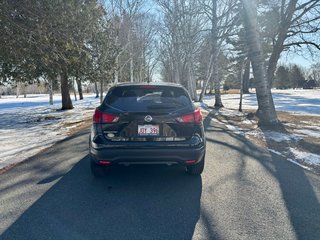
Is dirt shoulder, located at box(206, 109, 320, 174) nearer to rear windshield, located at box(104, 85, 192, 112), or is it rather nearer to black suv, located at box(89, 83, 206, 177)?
black suv, located at box(89, 83, 206, 177)

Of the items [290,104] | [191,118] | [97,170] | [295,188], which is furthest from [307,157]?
[290,104]

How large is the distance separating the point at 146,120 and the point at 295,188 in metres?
2.61

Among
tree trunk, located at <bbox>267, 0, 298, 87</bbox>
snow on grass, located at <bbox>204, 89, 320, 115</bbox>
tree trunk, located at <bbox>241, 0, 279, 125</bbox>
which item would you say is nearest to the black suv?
tree trunk, located at <bbox>241, 0, 279, 125</bbox>

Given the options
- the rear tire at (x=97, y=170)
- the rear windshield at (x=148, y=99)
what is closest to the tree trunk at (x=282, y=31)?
the rear windshield at (x=148, y=99)

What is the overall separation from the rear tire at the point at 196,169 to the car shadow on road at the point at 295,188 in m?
0.78

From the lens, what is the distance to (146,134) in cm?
429

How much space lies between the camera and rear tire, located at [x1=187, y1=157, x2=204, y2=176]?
4856 millimetres

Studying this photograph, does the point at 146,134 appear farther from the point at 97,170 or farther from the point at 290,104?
the point at 290,104

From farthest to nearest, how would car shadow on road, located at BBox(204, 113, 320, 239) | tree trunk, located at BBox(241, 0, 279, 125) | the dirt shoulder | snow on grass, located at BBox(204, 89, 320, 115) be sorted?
snow on grass, located at BBox(204, 89, 320, 115) → tree trunk, located at BBox(241, 0, 279, 125) → the dirt shoulder → car shadow on road, located at BBox(204, 113, 320, 239)

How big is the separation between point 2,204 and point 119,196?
1.63m

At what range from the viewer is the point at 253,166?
5559 mm

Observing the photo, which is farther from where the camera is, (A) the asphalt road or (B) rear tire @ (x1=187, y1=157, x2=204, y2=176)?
(B) rear tire @ (x1=187, y1=157, x2=204, y2=176)

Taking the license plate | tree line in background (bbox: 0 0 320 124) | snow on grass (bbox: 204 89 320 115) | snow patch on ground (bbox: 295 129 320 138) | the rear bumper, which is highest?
tree line in background (bbox: 0 0 320 124)

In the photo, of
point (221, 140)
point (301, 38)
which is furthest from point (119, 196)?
point (301, 38)
